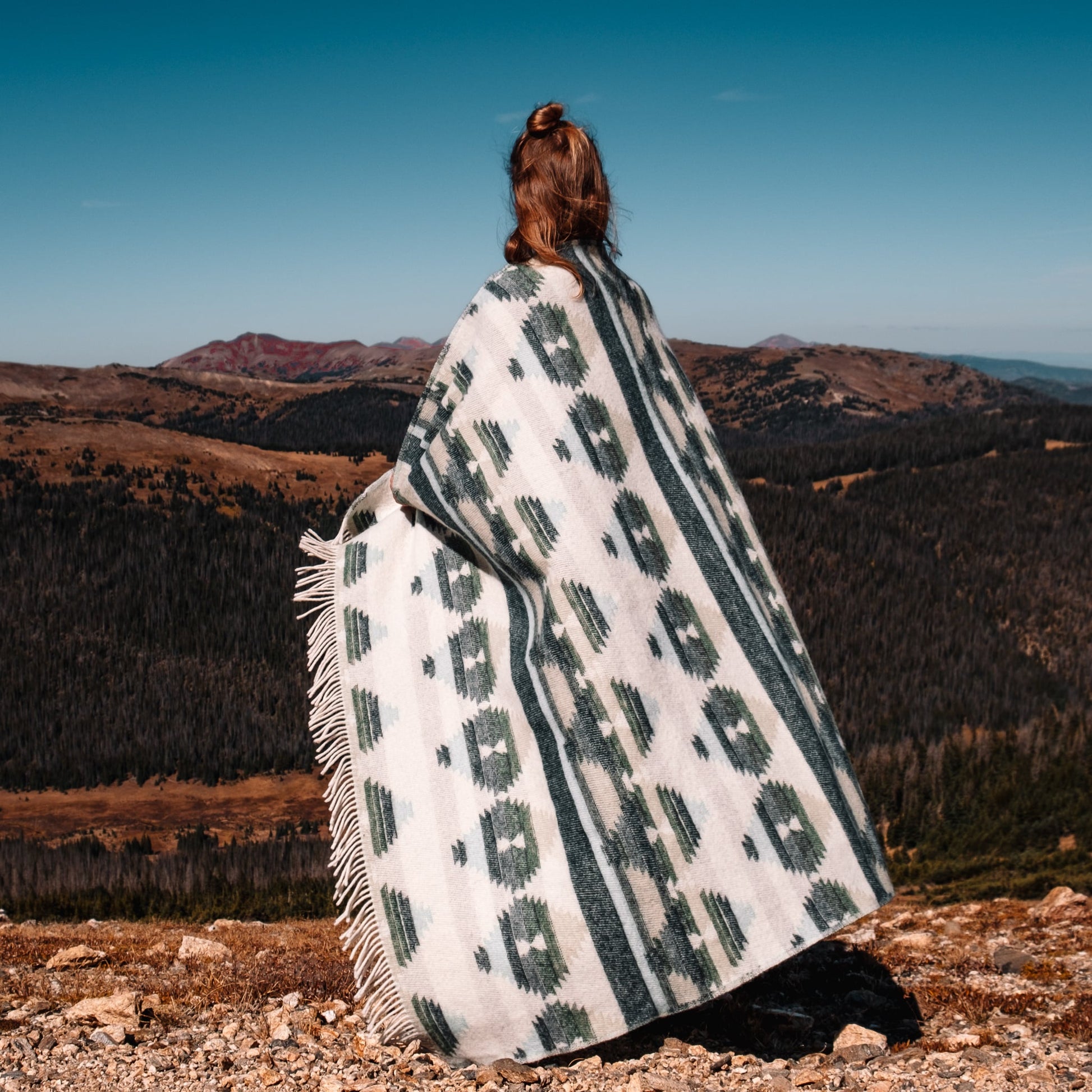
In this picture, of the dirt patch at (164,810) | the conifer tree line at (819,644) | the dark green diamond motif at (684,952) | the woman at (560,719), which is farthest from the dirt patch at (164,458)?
the dark green diamond motif at (684,952)

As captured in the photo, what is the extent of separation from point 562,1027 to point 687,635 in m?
1.43

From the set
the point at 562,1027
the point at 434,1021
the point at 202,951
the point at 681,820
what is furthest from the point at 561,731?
the point at 202,951

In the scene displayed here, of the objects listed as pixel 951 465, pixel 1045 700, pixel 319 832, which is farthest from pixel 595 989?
pixel 951 465

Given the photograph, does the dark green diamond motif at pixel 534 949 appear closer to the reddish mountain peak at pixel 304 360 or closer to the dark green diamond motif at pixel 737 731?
the dark green diamond motif at pixel 737 731

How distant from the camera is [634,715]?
3.46 meters

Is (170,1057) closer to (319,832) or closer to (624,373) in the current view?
(624,373)

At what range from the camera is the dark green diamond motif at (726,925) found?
3354 millimetres

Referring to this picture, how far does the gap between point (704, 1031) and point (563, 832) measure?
138cm

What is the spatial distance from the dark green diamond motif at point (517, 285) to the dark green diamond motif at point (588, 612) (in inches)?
42.5

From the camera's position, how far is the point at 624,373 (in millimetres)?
3729

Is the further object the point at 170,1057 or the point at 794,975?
the point at 794,975

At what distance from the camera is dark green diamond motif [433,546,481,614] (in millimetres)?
3668

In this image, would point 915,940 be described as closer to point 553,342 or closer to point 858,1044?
point 858,1044

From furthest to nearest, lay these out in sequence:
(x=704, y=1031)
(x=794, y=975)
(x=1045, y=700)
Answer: (x=1045, y=700) < (x=794, y=975) < (x=704, y=1031)
